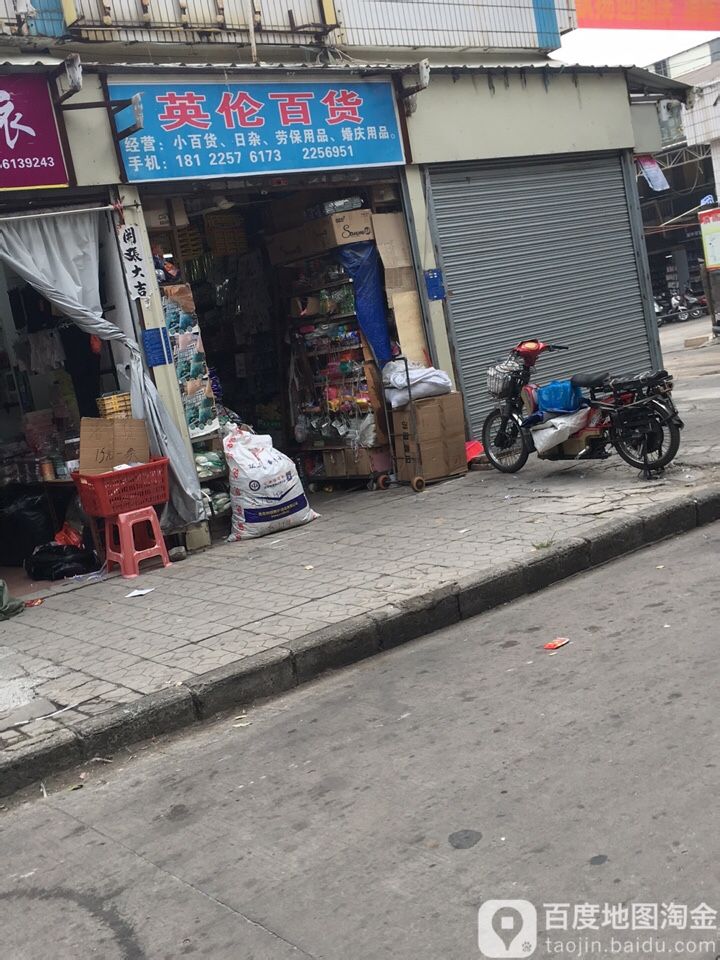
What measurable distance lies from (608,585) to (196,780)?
3.11 m

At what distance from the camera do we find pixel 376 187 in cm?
1038

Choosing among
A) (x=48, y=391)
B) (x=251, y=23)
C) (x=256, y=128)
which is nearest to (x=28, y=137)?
(x=256, y=128)

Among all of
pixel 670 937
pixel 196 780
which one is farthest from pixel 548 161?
pixel 670 937

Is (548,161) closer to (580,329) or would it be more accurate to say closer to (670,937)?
(580,329)

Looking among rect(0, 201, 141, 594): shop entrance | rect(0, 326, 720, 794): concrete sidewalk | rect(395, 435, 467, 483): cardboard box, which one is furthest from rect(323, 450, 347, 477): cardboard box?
rect(0, 201, 141, 594): shop entrance

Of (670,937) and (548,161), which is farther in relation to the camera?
(548,161)

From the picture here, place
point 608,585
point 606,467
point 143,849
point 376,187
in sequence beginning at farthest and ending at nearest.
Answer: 1. point 376,187
2. point 606,467
3. point 608,585
4. point 143,849

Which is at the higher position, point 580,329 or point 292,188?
point 292,188

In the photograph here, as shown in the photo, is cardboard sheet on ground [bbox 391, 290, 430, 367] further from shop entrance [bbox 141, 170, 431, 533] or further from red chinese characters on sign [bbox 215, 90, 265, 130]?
red chinese characters on sign [bbox 215, 90, 265, 130]

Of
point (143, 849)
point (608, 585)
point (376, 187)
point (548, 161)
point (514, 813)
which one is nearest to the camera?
point (514, 813)

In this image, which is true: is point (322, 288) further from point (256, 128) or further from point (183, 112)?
point (183, 112)

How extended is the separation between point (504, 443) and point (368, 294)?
2.05 meters

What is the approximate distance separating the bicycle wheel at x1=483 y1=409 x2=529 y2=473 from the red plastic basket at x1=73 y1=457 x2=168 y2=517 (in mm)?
3375

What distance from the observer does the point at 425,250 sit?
10555mm
